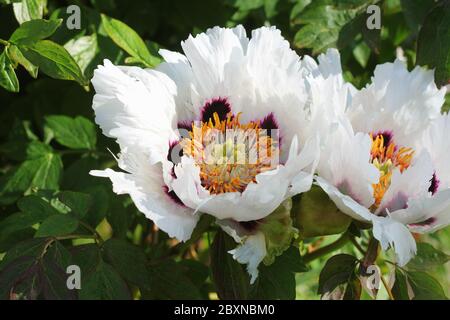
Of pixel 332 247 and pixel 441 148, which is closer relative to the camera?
pixel 441 148

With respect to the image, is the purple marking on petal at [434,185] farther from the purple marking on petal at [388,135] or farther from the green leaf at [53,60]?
the green leaf at [53,60]

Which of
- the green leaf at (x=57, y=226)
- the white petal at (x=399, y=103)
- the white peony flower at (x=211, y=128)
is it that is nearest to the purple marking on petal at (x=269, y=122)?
the white peony flower at (x=211, y=128)

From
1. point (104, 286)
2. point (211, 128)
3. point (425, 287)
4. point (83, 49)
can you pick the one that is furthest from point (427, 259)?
point (83, 49)

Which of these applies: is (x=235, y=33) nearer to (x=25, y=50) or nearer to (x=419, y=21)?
(x=25, y=50)

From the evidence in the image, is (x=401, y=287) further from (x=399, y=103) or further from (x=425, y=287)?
(x=399, y=103)

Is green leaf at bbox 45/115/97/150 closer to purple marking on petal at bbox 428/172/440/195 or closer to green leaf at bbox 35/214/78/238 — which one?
green leaf at bbox 35/214/78/238

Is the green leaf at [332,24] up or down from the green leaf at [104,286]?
up
